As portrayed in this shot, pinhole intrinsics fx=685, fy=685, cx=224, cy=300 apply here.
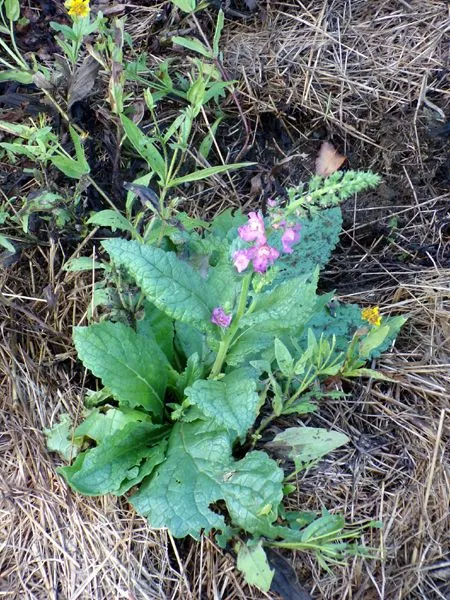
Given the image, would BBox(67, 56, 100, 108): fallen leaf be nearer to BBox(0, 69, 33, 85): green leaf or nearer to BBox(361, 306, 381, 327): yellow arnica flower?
BBox(0, 69, 33, 85): green leaf

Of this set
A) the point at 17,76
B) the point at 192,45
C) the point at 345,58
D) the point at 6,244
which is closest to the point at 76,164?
the point at 6,244

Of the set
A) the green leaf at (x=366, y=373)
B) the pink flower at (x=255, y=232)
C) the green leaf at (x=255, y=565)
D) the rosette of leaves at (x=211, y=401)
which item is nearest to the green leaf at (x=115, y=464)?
the rosette of leaves at (x=211, y=401)

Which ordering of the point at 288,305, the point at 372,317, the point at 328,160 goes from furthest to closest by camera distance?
the point at 328,160, the point at 372,317, the point at 288,305

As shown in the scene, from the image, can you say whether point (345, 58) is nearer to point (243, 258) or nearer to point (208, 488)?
point (243, 258)

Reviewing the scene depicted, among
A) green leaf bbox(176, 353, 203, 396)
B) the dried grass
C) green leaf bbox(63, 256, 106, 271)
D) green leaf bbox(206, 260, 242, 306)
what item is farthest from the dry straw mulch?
green leaf bbox(206, 260, 242, 306)

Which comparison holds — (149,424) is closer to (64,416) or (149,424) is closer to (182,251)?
(64,416)

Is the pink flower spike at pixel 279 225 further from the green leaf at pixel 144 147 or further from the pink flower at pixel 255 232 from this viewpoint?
the green leaf at pixel 144 147

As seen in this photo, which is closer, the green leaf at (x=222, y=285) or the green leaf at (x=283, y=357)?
the green leaf at (x=283, y=357)

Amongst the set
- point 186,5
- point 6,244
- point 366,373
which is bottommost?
point 366,373
